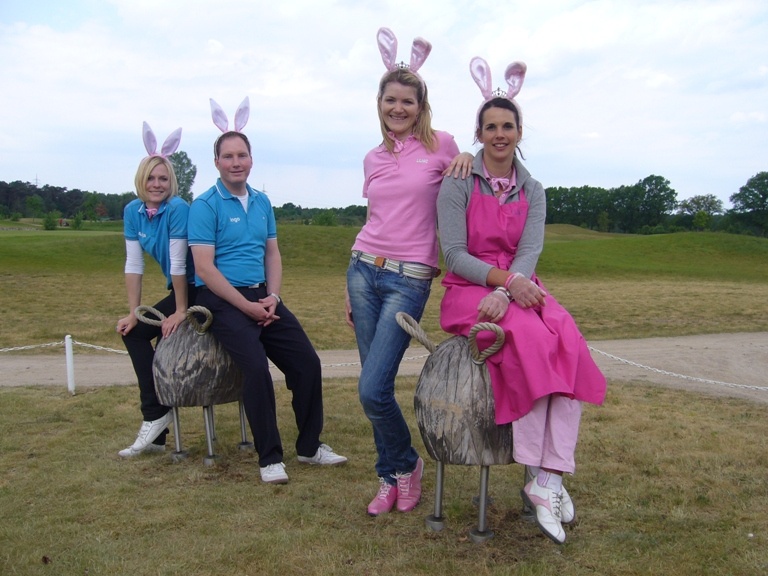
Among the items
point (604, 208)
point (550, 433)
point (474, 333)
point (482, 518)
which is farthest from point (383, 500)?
point (604, 208)

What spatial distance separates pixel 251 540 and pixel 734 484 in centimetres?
291

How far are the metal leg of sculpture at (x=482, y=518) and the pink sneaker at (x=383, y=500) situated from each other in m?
0.56

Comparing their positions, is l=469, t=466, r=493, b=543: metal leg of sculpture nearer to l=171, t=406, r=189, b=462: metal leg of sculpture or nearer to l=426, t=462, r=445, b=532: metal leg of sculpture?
l=426, t=462, r=445, b=532: metal leg of sculpture

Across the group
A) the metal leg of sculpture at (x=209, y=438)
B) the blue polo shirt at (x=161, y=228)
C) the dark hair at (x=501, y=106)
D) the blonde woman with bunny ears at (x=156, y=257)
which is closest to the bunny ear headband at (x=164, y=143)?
the blonde woman with bunny ears at (x=156, y=257)

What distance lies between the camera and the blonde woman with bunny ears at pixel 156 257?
4781mm

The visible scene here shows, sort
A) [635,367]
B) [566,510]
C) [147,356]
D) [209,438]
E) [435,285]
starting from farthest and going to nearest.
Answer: [435,285]
[635,367]
[147,356]
[209,438]
[566,510]

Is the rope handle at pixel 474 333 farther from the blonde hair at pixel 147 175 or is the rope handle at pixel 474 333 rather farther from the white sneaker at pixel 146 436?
the white sneaker at pixel 146 436

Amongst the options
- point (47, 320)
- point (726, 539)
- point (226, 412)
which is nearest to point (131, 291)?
point (226, 412)

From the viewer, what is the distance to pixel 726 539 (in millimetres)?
3488

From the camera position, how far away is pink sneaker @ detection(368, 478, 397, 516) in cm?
392

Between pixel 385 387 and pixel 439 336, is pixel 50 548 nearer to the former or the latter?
pixel 385 387

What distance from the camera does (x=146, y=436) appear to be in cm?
513

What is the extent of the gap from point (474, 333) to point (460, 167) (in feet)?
2.82

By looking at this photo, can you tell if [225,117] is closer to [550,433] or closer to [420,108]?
[420,108]
